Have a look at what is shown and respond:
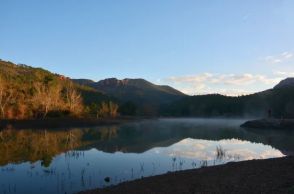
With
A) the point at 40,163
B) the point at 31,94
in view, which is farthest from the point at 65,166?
the point at 31,94

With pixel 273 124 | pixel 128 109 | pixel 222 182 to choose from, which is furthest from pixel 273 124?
pixel 128 109

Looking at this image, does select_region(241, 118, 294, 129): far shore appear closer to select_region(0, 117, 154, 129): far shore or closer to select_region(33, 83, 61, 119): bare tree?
select_region(0, 117, 154, 129): far shore

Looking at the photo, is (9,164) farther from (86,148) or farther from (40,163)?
(86,148)

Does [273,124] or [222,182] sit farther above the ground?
[273,124]

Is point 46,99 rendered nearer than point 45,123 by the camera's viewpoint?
No

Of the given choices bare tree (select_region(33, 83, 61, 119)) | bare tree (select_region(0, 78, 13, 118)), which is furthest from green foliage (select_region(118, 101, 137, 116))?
bare tree (select_region(0, 78, 13, 118))

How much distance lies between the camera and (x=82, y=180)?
2217 centimetres

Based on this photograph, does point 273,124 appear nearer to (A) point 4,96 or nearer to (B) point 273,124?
(B) point 273,124

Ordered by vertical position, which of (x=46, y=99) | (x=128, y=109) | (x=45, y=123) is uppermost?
(x=46, y=99)

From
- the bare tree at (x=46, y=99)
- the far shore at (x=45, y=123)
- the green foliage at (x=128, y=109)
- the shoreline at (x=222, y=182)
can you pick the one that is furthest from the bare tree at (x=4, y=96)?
the green foliage at (x=128, y=109)

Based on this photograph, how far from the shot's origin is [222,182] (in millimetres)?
17688

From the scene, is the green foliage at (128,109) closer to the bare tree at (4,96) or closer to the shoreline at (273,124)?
the bare tree at (4,96)

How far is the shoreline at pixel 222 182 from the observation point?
51.4 feet

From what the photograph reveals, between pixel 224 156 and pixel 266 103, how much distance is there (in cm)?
15732
